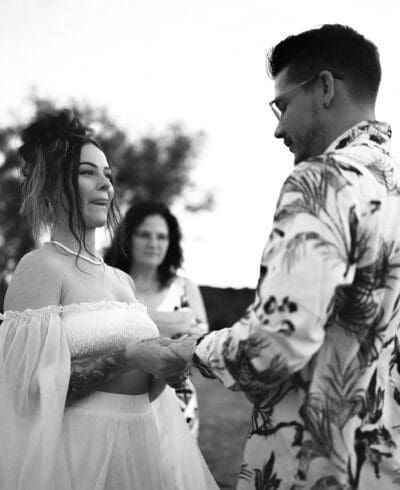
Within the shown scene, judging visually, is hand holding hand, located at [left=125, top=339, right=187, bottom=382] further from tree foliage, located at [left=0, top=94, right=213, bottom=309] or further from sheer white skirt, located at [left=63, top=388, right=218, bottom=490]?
tree foliage, located at [left=0, top=94, right=213, bottom=309]

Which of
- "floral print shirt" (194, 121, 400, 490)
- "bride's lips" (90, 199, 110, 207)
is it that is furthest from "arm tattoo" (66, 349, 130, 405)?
"floral print shirt" (194, 121, 400, 490)

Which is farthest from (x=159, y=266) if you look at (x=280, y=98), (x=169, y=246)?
(x=280, y=98)

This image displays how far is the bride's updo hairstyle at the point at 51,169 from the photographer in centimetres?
298

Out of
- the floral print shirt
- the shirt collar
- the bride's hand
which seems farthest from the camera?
the bride's hand

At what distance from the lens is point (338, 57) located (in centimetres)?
216

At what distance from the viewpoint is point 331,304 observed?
Result: 1.81m

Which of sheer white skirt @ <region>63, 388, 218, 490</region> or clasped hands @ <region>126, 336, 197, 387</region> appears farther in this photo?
sheer white skirt @ <region>63, 388, 218, 490</region>

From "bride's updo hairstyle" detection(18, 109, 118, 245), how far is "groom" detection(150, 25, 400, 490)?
3.64ft

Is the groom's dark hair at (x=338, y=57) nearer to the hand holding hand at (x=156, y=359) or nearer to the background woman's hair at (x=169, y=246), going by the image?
the hand holding hand at (x=156, y=359)

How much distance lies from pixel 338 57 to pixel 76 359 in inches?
57.0

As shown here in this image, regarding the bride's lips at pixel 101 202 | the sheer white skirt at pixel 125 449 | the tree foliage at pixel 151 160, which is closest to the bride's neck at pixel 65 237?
the bride's lips at pixel 101 202

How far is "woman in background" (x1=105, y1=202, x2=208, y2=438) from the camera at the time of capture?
5508mm

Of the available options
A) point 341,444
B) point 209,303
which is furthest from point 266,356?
point 209,303

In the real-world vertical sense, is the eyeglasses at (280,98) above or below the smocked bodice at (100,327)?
above
